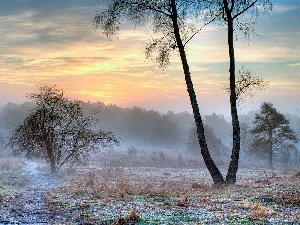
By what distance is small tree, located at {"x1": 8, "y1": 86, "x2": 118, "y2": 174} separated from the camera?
24.8m

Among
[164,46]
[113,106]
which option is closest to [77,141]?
[164,46]

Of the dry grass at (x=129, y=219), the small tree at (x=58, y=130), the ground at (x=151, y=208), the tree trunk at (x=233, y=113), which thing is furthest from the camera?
the small tree at (x=58, y=130)

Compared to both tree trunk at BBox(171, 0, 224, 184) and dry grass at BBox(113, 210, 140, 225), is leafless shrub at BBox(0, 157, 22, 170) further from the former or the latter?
dry grass at BBox(113, 210, 140, 225)

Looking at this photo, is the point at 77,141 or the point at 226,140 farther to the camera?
the point at 226,140

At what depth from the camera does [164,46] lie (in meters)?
15.3

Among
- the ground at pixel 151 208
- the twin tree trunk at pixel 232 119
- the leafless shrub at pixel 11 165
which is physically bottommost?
the leafless shrub at pixel 11 165

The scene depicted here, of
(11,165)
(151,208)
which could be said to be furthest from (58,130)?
(151,208)

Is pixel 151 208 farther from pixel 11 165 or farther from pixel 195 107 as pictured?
pixel 11 165

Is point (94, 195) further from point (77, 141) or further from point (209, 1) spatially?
point (77, 141)

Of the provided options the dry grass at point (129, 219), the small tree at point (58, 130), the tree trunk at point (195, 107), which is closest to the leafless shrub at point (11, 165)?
the small tree at point (58, 130)

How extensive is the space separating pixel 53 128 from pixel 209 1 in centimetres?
1580

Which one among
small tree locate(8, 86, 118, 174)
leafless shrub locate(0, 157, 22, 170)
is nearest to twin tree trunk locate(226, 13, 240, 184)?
small tree locate(8, 86, 118, 174)

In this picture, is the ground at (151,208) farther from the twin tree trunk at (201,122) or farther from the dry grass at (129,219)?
the twin tree trunk at (201,122)

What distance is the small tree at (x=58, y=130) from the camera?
24750 millimetres
